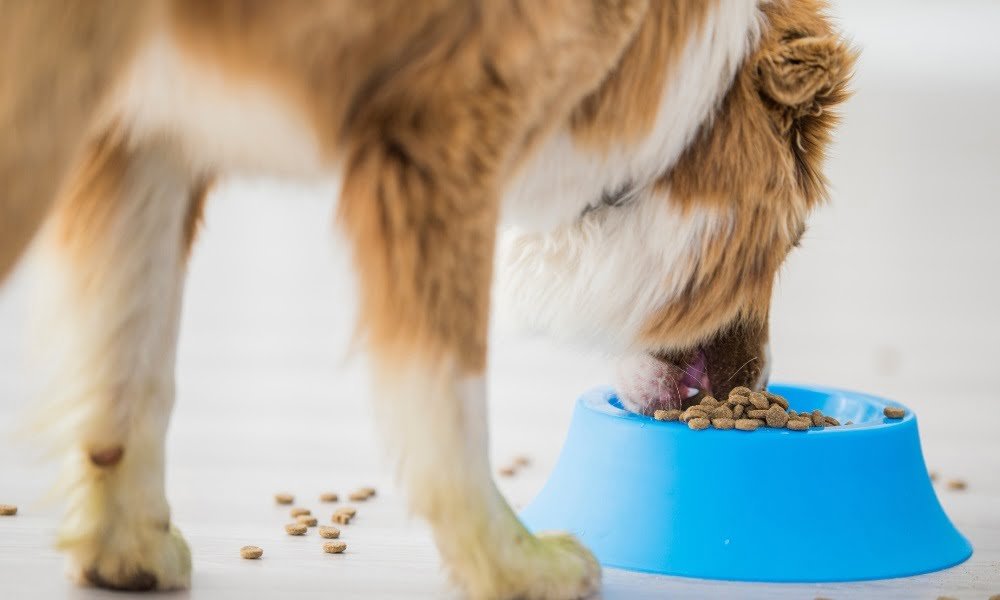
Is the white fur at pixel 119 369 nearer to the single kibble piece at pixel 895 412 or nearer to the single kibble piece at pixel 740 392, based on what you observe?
the single kibble piece at pixel 740 392

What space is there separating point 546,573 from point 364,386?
390 mm

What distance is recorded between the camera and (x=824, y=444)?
2150mm

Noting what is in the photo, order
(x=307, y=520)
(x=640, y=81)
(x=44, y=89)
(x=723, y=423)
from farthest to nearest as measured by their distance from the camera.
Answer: (x=307, y=520)
(x=723, y=423)
(x=640, y=81)
(x=44, y=89)

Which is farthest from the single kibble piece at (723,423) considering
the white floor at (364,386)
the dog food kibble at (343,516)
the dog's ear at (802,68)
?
the dog food kibble at (343,516)

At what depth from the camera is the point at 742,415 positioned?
2.28 m

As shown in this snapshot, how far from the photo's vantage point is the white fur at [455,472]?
5.73 ft

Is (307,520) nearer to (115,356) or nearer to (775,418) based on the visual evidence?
(115,356)

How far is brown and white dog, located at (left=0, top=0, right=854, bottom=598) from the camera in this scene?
1.65m

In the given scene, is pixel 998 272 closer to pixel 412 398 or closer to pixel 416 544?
pixel 416 544

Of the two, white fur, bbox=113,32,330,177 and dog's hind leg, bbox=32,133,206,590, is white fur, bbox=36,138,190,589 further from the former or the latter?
white fur, bbox=113,32,330,177

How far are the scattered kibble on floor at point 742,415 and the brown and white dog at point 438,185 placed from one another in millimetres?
89

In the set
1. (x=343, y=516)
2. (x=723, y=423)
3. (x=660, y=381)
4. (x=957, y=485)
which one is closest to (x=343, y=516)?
(x=343, y=516)

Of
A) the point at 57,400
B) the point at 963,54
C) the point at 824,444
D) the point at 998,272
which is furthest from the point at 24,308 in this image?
the point at 963,54

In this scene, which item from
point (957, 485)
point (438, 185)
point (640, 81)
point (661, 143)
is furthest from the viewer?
point (957, 485)
